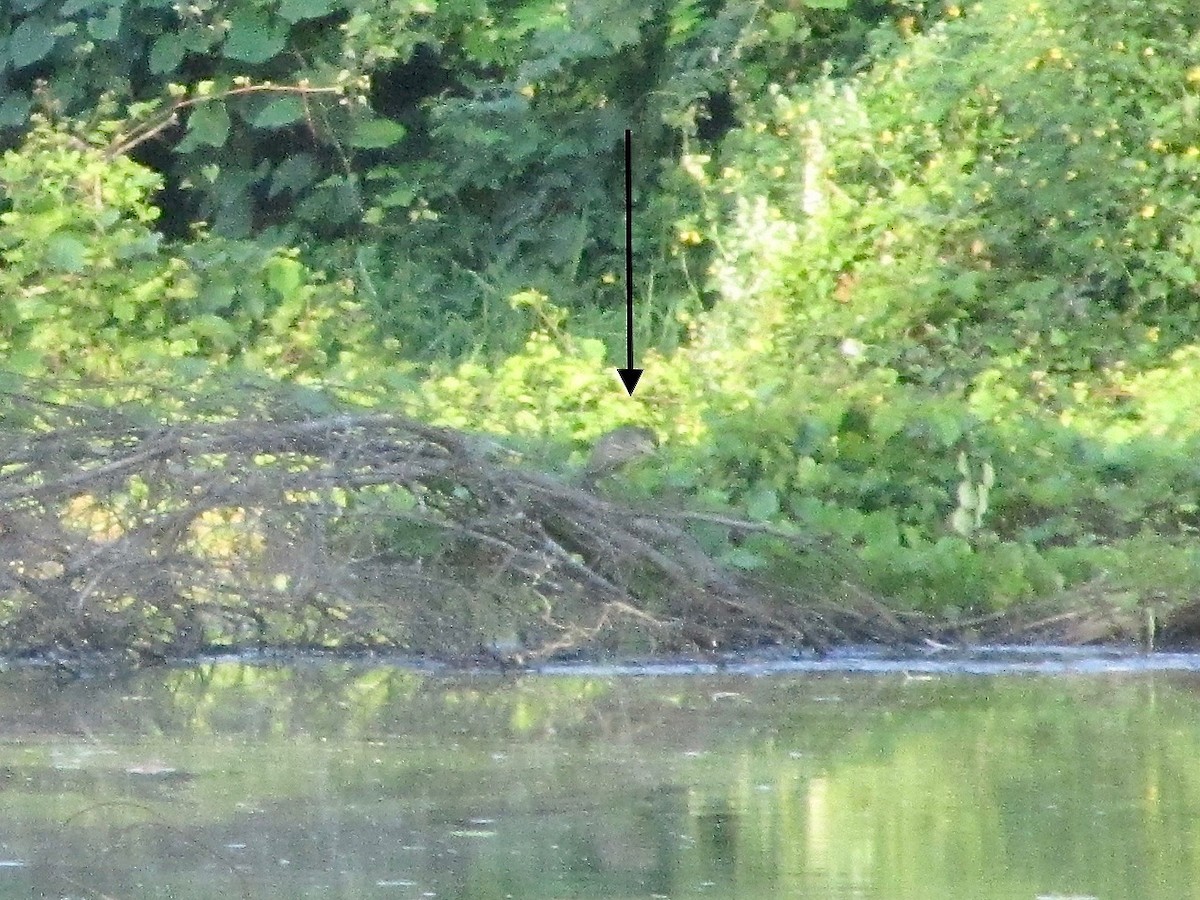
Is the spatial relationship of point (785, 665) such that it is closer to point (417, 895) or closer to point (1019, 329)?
point (417, 895)

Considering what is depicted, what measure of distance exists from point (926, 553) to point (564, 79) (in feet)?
21.6

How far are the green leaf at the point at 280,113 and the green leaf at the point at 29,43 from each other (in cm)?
127

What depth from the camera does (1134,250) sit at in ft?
39.3

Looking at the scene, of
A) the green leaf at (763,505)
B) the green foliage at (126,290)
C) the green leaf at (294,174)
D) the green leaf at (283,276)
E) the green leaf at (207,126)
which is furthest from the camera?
the green leaf at (294,174)

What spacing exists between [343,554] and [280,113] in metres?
6.95

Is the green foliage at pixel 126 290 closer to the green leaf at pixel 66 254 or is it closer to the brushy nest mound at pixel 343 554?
the green leaf at pixel 66 254

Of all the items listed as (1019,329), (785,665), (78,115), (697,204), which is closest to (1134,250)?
(1019,329)

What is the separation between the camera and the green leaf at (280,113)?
13.9m

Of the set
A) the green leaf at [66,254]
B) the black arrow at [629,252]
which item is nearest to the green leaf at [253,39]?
the green leaf at [66,254]

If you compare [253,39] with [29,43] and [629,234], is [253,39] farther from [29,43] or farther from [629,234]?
[629,234]

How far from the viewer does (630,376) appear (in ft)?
38.9

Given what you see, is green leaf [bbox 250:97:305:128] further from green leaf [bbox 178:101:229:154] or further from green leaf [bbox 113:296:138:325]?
green leaf [bbox 113:296:138:325]

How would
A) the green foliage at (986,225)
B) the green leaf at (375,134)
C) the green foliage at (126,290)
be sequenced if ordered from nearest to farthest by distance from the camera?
the green foliage at (986,225) < the green foliage at (126,290) < the green leaf at (375,134)

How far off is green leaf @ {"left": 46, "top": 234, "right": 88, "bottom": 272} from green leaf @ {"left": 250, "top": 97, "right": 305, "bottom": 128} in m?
1.45
